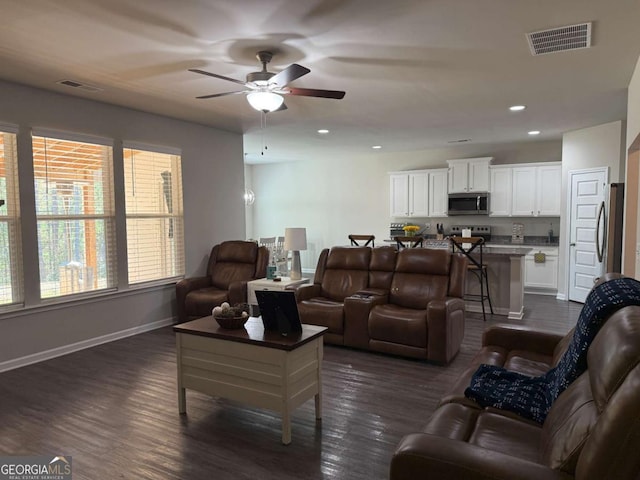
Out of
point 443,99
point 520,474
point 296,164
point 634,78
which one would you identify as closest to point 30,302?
point 520,474

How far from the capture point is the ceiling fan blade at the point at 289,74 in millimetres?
2787

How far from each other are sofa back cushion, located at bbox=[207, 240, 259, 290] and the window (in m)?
0.46

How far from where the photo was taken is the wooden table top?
256cm

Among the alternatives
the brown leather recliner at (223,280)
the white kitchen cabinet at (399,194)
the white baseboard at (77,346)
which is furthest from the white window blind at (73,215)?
the white kitchen cabinet at (399,194)

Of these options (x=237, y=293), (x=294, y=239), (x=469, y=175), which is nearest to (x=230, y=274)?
(x=237, y=293)

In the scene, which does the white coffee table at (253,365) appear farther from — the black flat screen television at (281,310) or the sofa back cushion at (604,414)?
the sofa back cushion at (604,414)

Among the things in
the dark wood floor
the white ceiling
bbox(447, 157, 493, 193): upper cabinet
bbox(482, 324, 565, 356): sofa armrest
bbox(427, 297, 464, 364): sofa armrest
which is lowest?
the dark wood floor

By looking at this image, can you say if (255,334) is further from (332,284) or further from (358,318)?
(332,284)

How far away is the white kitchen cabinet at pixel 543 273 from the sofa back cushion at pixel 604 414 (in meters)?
6.07

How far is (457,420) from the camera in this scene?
1.88 m

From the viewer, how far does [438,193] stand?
8.08m

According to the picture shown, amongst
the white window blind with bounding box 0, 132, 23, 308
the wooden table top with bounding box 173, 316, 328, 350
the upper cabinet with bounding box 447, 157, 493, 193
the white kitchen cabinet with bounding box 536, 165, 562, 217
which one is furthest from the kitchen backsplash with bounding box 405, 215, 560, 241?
the white window blind with bounding box 0, 132, 23, 308

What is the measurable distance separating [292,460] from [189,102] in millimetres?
3896

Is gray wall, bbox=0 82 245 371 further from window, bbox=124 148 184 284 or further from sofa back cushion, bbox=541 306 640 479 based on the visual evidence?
sofa back cushion, bbox=541 306 640 479
